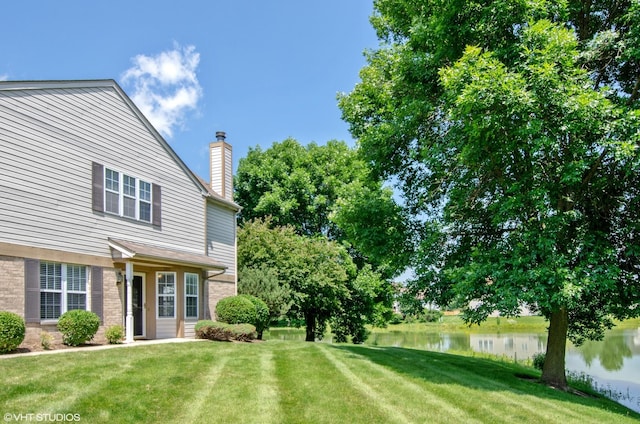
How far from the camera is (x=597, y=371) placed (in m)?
19.8

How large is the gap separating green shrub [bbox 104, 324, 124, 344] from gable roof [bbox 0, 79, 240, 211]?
21.3 feet

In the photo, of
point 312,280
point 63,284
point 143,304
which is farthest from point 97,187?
point 312,280

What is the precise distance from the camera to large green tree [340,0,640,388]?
9578mm

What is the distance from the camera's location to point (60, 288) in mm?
12719

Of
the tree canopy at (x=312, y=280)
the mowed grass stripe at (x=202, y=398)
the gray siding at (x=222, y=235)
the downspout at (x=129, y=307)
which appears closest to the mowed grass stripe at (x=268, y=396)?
the mowed grass stripe at (x=202, y=398)

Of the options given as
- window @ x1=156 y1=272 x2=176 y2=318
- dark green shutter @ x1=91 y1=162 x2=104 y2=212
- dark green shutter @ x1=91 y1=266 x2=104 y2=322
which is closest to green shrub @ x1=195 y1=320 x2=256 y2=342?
window @ x1=156 y1=272 x2=176 y2=318

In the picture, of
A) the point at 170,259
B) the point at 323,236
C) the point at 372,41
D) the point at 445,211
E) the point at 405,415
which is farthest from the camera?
the point at 323,236

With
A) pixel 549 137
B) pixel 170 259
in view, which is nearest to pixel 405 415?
pixel 549 137

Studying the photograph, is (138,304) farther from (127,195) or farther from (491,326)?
(491,326)

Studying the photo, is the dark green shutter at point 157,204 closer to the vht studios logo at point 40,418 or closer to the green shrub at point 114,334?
the green shrub at point 114,334

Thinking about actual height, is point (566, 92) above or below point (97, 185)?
above

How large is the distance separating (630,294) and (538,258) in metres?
2.46

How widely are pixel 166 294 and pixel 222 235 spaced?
4.46 metres

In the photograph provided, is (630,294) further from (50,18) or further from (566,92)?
(50,18)
